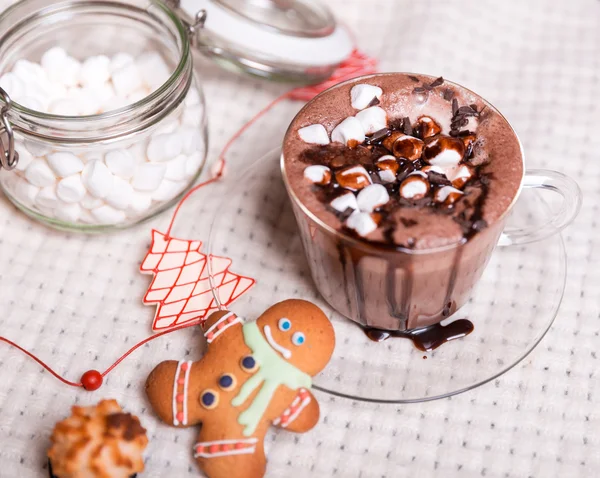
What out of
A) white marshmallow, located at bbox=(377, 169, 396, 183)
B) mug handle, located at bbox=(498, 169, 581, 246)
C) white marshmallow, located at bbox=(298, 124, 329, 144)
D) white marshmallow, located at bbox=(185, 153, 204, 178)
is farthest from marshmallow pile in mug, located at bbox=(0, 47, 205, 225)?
mug handle, located at bbox=(498, 169, 581, 246)

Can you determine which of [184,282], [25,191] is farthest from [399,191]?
[25,191]

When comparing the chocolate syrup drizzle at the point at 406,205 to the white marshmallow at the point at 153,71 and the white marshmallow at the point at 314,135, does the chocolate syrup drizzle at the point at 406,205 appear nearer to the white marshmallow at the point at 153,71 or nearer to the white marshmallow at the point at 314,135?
the white marshmallow at the point at 314,135

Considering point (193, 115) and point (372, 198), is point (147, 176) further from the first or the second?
point (372, 198)

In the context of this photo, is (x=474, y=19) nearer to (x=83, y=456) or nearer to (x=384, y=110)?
(x=384, y=110)

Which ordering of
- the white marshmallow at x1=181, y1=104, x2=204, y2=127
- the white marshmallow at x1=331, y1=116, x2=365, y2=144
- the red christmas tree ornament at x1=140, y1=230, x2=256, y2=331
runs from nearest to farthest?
the white marshmallow at x1=331, y1=116, x2=365, y2=144
the red christmas tree ornament at x1=140, y1=230, x2=256, y2=331
the white marshmallow at x1=181, y1=104, x2=204, y2=127

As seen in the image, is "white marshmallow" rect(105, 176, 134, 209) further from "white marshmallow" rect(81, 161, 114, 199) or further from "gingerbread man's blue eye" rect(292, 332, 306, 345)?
"gingerbread man's blue eye" rect(292, 332, 306, 345)

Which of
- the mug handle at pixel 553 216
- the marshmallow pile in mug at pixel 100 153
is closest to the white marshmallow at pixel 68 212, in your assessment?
the marshmallow pile in mug at pixel 100 153

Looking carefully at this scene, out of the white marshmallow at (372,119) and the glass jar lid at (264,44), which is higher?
the white marshmallow at (372,119)

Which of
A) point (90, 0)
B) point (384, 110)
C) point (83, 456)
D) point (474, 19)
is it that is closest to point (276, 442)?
point (83, 456)
